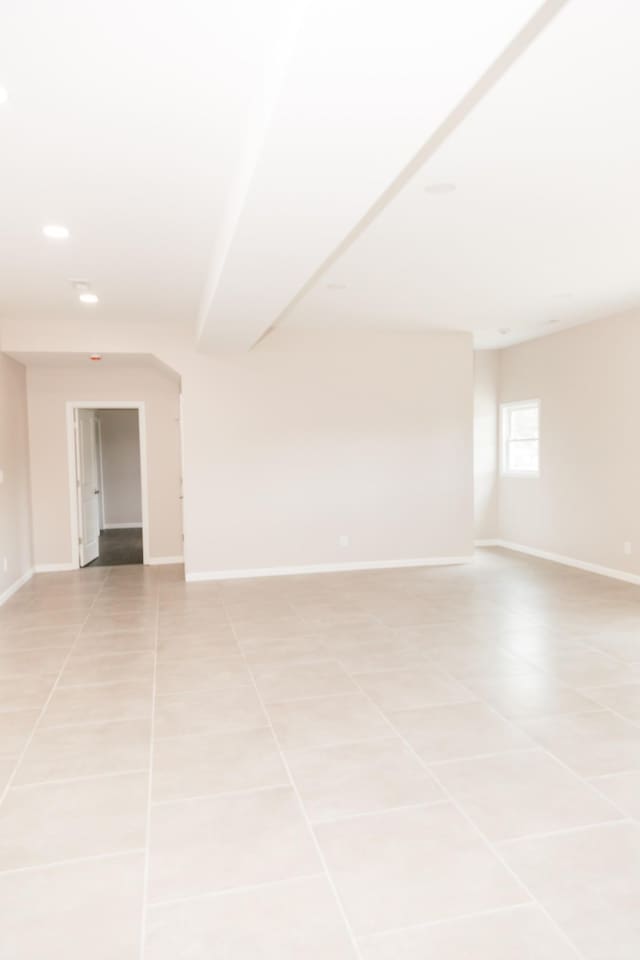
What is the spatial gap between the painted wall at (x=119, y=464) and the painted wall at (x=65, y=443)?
12.3ft

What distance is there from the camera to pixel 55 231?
3648mm

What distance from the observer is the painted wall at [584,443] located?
6.26 m

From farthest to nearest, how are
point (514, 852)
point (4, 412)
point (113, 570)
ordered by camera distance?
point (113, 570) → point (4, 412) → point (514, 852)

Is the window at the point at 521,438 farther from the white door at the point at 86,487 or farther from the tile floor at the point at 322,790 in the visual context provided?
the white door at the point at 86,487

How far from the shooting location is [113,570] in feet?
24.2

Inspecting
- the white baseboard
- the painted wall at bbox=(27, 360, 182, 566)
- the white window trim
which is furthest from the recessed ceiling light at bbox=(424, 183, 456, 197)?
the white window trim

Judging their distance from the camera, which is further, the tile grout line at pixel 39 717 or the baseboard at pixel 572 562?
the baseboard at pixel 572 562

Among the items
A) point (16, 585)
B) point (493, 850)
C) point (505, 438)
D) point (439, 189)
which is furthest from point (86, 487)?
point (493, 850)

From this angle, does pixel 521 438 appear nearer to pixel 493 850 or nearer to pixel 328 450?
pixel 328 450

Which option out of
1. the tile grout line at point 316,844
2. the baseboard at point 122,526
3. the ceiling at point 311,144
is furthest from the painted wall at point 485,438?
the baseboard at point 122,526

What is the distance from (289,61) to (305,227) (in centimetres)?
125

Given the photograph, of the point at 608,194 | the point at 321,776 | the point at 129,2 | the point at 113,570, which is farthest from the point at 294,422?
the point at 129,2

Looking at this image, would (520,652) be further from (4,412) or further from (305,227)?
(4,412)

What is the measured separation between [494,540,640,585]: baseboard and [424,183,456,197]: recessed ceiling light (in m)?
4.61
